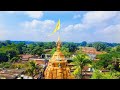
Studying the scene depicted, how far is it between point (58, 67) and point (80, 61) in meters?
0.29

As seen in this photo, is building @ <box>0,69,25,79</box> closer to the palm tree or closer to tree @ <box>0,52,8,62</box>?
tree @ <box>0,52,8,62</box>

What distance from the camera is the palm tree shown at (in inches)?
169

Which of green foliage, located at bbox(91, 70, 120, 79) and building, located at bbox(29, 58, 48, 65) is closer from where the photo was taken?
green foliage, located at bbox(91, 70, 120, 79)

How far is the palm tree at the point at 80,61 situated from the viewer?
4.29 meters

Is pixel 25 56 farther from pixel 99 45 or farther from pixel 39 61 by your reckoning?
pixel 99 45

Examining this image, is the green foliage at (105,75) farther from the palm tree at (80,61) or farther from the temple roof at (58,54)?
the temple roof at (58,54)

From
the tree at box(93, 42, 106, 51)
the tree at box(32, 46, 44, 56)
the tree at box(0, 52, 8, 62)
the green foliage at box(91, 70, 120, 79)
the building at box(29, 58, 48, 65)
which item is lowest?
the green foliage at box(91, 70, 120, 79)

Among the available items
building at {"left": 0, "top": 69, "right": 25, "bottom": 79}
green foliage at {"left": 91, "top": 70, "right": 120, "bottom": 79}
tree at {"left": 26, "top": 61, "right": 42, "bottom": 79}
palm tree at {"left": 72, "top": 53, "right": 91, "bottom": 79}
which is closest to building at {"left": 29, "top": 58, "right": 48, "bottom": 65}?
tree at {"left": 26, "top": 61, "right": 42, "bottom": 79}

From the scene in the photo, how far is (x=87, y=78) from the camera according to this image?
4.14 m

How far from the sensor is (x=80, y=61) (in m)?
4.34

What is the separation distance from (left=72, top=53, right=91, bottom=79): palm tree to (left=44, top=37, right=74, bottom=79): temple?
0.38ft

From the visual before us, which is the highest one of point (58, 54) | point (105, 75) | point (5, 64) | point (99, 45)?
point (99, 45)

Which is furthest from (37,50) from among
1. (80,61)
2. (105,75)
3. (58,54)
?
(105,75)

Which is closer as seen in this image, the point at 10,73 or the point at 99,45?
the point at 10,73
